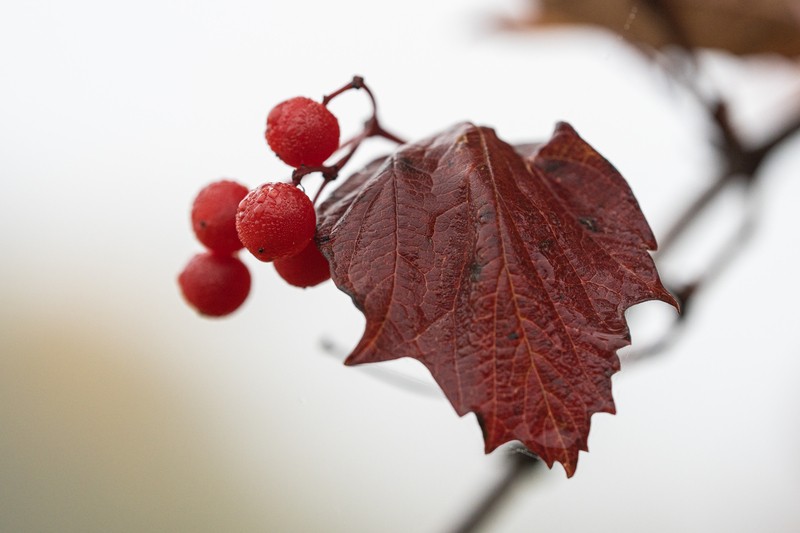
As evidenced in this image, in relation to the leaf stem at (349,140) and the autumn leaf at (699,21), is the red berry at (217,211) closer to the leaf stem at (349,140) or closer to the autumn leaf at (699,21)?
the leaf stem at (349,140)

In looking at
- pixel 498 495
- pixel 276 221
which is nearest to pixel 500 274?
pixel 276 221

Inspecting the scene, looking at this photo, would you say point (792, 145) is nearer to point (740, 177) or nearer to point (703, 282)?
point (740, 177)

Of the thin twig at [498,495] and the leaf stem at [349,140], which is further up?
the leaf stem at [349,140]

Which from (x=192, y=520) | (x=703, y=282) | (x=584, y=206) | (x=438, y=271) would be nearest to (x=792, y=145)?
(x=703, y=282)

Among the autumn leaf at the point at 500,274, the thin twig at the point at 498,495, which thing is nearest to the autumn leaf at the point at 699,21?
the autumn leaf at the point at 500,274

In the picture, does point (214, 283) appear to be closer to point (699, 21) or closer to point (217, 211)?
point (217, 211)

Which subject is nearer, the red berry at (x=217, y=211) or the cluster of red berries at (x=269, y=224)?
the cluster of red berries at (x=269, y=224)
